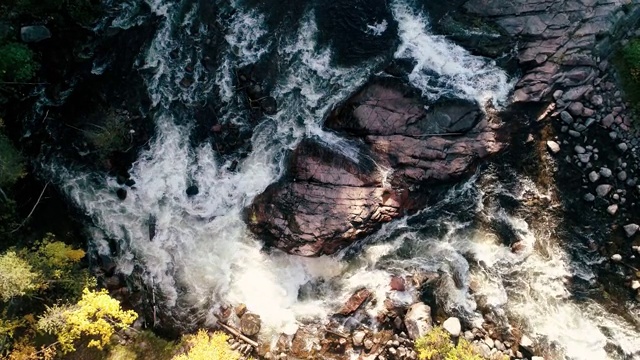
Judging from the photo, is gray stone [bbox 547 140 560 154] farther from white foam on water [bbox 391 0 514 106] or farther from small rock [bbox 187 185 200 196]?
small rock [bbox 187 185 200 196]

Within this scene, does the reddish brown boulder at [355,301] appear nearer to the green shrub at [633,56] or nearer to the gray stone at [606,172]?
the gray stone at [606,172]

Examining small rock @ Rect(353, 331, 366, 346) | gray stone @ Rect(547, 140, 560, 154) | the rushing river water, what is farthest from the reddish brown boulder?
gray stone @ Rect(547, 140, 560, 154)

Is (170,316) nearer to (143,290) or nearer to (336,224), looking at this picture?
(143,290)

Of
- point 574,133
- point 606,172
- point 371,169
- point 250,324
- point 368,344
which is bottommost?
point 250,324

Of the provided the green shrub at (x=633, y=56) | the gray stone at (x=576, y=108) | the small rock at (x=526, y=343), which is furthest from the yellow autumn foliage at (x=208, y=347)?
the green shrub at (x=633, y=56)

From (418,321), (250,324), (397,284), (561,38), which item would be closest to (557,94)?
(561,38)

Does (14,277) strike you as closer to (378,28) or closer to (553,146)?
(378,28)
